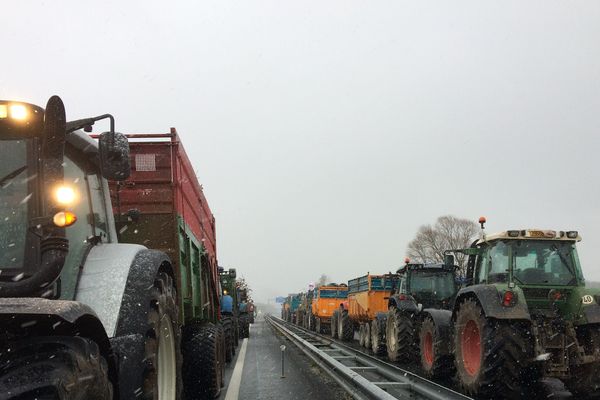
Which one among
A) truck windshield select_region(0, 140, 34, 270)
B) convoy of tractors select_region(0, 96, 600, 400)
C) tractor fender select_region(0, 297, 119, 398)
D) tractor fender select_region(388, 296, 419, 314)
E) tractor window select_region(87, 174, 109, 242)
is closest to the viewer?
tractor fender select_region(0, 297, 119, 398)

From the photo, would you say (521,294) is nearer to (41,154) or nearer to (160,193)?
(160,193)

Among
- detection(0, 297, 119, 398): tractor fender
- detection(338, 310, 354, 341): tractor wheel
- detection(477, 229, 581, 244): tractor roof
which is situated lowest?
detection(338, 310, 354, 341): tractor wheel

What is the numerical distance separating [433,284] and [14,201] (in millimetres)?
12866

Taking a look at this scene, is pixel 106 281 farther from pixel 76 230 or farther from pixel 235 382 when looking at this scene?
pixel 235 382

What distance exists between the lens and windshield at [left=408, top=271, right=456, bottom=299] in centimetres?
1438

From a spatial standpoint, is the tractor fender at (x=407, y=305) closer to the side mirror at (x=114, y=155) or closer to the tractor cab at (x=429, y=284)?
the tractor cab at (x=429, y=284)

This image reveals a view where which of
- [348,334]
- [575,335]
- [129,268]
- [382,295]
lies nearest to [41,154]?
[129,268]

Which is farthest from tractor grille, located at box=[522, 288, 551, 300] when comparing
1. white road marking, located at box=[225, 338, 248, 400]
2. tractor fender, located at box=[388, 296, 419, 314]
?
tractor fender, located at box=[388, 296, 419, 314]

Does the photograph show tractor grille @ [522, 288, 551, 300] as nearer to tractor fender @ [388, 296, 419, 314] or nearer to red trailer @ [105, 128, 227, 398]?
red trailer @ [105, 128, 227, 398]

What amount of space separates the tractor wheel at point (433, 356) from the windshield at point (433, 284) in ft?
12.0

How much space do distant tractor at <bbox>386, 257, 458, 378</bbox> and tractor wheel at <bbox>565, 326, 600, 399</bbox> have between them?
110 inches

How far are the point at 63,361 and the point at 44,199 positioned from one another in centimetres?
94

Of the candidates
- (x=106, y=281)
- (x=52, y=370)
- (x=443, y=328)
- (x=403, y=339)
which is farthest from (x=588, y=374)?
(x=52, y=370)

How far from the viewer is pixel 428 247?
6372 cm
